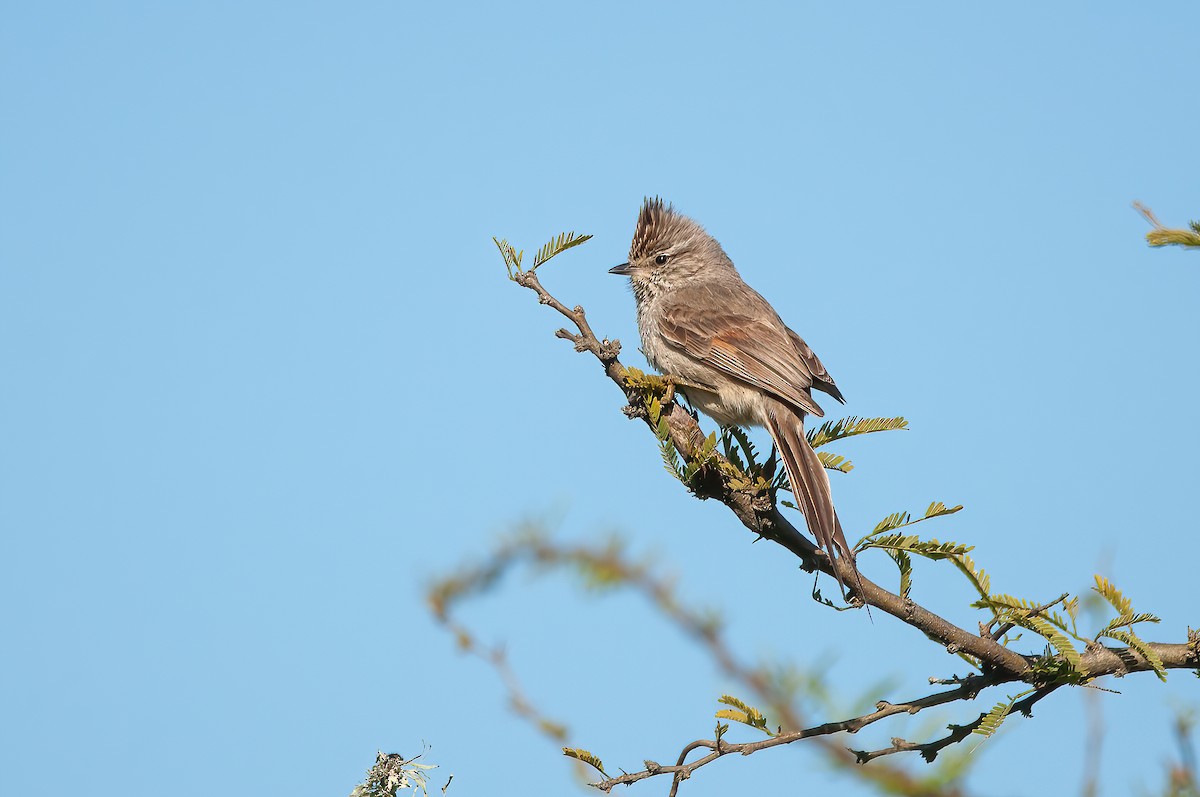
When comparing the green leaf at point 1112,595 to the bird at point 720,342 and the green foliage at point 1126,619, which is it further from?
the bird at point 720,342

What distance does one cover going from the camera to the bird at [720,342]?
18.4ft

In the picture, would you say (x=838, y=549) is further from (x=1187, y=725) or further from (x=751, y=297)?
(x=751, y=297)

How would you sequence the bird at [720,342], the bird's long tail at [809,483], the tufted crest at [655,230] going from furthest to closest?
the tufted crest at [655,230] < the bird at [720,342] < the bird's long tail at [809,483]

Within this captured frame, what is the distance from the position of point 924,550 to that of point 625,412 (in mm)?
1248

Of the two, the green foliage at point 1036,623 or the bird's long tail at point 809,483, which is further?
the bird's long tail at point 809,483

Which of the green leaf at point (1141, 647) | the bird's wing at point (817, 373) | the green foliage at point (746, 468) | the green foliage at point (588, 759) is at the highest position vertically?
the bird's wing at point (817, 373)

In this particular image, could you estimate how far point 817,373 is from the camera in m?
6.56

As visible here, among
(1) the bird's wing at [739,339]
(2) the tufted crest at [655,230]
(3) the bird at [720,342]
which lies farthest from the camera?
(2) the tufted crest at [655,230]

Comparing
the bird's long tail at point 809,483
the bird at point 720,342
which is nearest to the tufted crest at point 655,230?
the bird at point 720,342

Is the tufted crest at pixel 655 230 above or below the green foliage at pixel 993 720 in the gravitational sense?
above

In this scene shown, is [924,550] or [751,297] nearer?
[924,550]

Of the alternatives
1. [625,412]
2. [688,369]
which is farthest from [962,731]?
[688,369]

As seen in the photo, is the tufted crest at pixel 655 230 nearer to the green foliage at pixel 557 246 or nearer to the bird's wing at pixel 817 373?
the bird's wing at pixel 817 373

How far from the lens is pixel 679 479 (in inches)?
153
